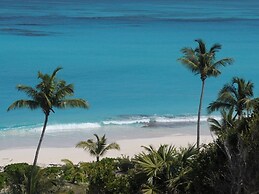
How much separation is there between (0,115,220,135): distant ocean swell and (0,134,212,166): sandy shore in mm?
4988

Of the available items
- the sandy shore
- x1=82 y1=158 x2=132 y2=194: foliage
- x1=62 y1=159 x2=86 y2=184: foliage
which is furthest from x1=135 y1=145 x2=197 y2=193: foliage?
the sandy shore

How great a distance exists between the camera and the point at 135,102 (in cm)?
5378

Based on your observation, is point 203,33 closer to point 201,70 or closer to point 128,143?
point 128,143

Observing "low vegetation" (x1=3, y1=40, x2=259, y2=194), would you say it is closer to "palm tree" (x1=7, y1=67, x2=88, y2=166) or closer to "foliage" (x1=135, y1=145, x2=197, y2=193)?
"foliage" (x1=135, y1=145, x2=197, y2=193)

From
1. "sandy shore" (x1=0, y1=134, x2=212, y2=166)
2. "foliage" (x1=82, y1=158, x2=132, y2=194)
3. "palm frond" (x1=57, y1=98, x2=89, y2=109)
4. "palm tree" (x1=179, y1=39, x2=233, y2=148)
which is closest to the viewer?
"foliage" (x1=82, y1=158, x2=132, y2=194)

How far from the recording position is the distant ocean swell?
43844mm

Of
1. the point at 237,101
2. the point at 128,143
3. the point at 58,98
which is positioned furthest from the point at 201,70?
the point at 128,143

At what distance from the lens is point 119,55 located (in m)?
75.1

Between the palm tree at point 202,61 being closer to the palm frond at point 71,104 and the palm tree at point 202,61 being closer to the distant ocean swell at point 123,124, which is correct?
the palm frond at point 71,104

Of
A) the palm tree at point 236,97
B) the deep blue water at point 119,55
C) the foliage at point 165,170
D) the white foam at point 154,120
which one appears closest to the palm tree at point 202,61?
the palm tree at point 236,97

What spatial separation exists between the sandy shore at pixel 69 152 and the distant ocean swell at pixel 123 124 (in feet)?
16.4

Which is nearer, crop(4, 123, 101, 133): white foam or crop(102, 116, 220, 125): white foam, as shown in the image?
crop(4, 123, 101, 133): white foam

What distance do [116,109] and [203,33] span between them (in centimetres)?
4538

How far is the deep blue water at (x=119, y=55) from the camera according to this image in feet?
170
